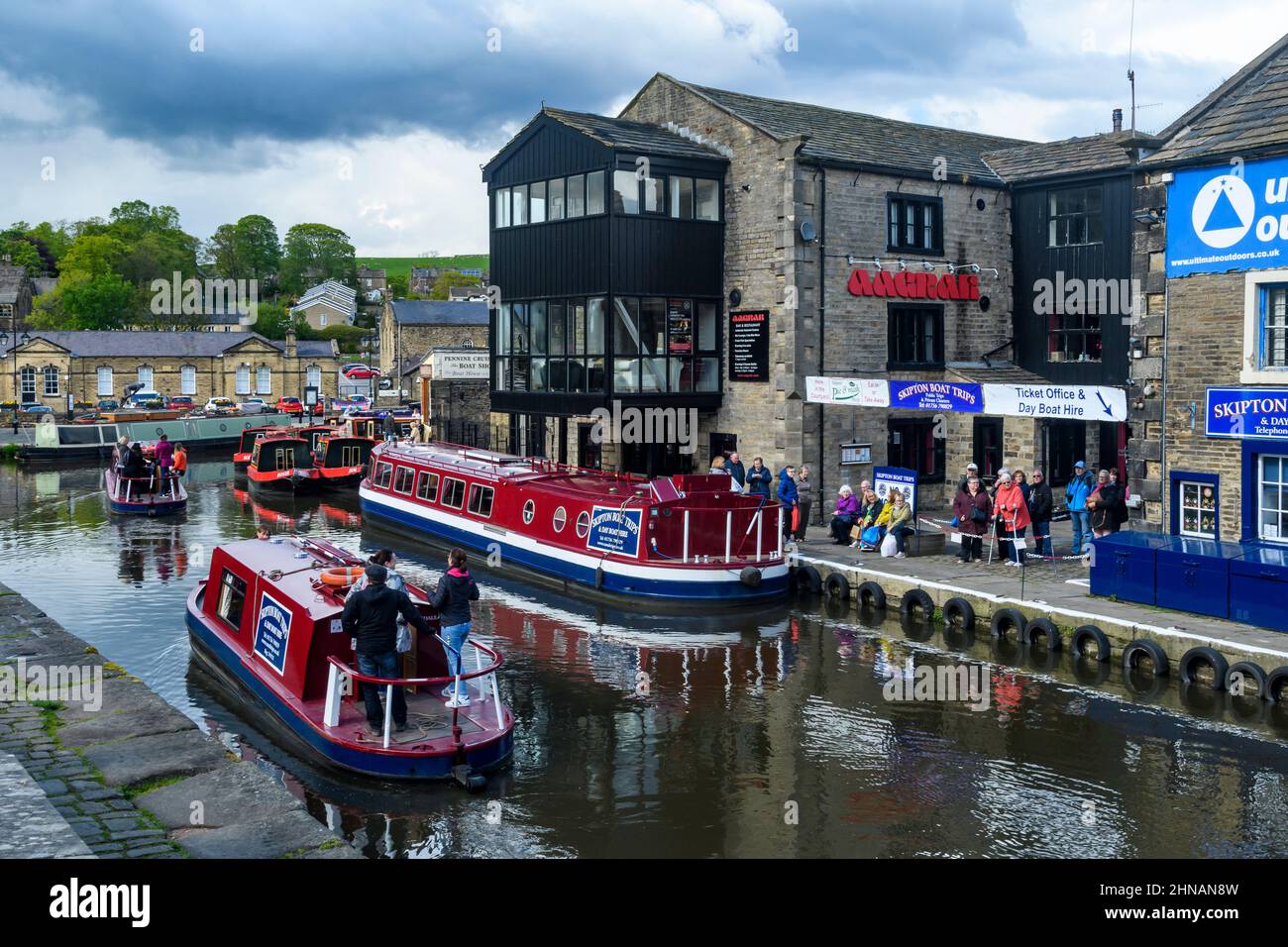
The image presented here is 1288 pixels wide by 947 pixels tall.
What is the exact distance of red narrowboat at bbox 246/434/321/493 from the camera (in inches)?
1375

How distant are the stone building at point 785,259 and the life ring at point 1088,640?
986 cm

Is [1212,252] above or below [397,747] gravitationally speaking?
above

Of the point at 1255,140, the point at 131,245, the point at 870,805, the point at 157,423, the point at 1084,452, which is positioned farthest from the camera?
the point at 131,245

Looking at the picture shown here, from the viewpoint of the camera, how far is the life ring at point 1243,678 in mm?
13656

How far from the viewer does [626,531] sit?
20.0 m

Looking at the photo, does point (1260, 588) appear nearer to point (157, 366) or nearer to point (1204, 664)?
point (1204, 664)

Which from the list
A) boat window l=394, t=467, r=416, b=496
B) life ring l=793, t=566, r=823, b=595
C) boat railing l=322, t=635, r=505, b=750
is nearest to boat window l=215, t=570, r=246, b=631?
boat railing l=322, t=635, r=505, b=750

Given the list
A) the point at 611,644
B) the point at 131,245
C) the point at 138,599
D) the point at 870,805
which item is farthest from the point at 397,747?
the point at 131,245

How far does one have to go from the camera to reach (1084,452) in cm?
2761

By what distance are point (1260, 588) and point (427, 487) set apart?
1731cm

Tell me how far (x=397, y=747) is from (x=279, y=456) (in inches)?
1047

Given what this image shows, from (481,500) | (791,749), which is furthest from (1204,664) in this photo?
→ (481,500)

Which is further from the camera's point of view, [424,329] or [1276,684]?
[424,329]
